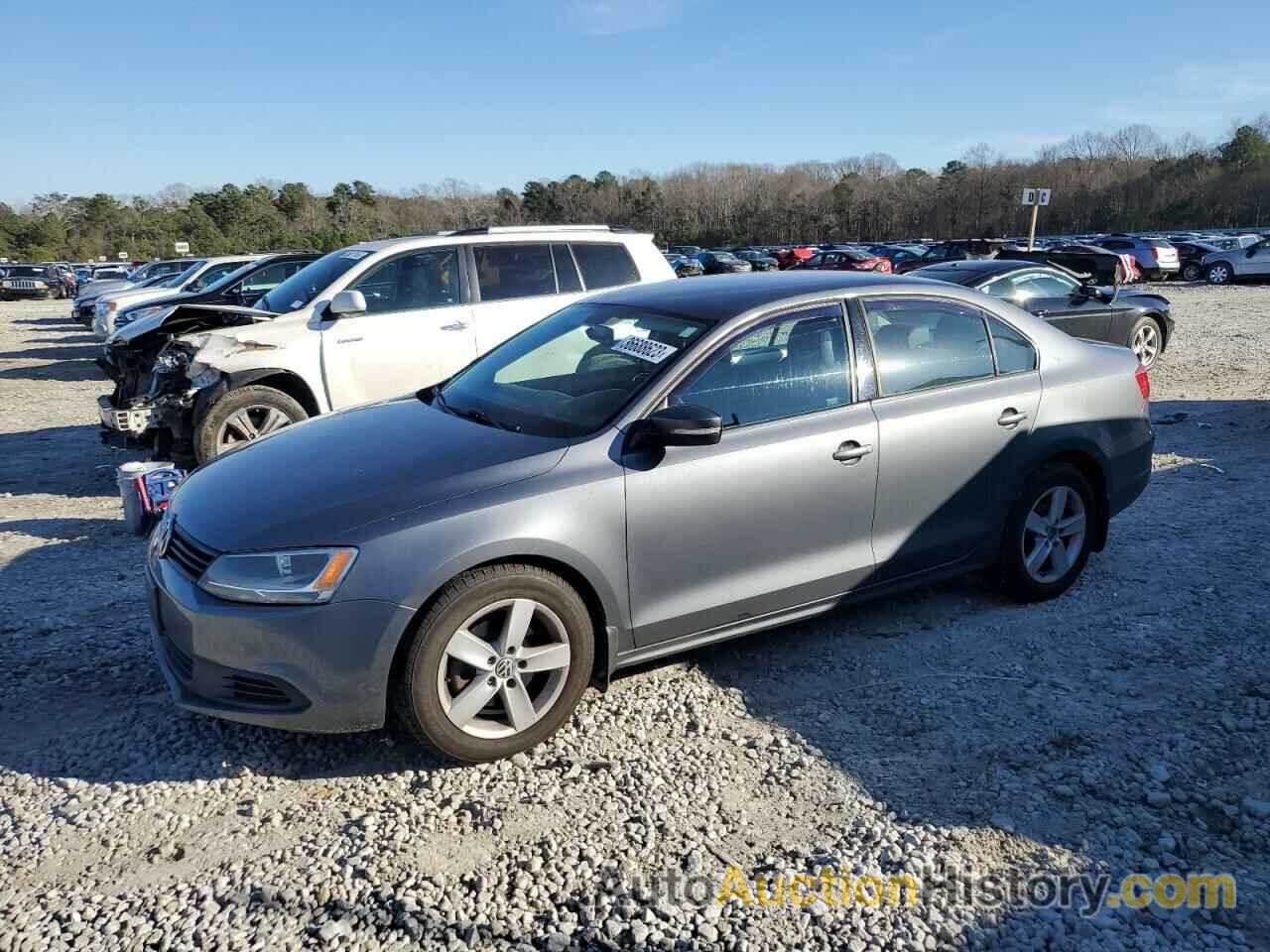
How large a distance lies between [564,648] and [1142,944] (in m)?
2.00

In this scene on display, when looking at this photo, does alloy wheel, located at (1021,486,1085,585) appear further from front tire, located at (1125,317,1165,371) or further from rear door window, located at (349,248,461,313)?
front tire, located at (1125,317,1165,371)

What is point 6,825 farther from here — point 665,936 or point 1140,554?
point 1140,554

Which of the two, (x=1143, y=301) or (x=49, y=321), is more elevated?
(x=1143, y=301)

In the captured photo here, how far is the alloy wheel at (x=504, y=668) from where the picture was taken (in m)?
3.31

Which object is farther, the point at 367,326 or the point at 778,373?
the point at 367,326

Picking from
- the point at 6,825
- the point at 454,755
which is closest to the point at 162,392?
the point at 6,825

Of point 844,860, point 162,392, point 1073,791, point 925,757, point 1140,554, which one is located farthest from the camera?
point 162,392

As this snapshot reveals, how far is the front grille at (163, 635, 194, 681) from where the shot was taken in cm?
331

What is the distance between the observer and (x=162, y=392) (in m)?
7.20

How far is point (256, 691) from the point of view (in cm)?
321

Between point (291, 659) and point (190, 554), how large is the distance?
641 millimetres

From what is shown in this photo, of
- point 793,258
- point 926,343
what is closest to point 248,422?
point 926,343

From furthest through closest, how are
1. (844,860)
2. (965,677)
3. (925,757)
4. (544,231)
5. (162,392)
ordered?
(544,231) → (162,392) → (965,677) → (925,757) → (844,860)

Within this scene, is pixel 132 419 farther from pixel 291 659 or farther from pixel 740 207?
pixel 740 207
